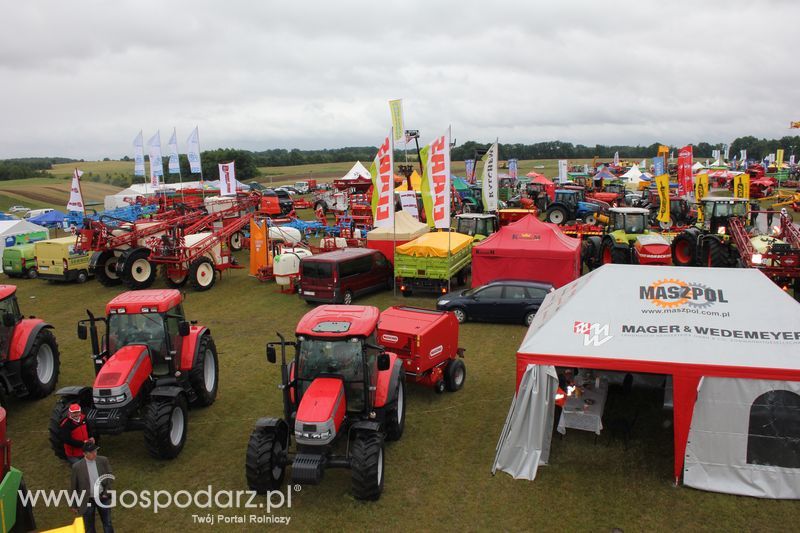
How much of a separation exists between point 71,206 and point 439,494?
22.4 metres

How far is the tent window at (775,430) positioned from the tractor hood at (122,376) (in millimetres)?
7906

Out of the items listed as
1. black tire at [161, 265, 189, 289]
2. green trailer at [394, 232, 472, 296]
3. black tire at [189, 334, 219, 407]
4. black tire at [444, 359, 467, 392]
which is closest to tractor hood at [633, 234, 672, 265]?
green trailer at [394, 232, 472, 296]

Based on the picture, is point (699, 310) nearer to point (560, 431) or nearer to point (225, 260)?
point (560, 431)

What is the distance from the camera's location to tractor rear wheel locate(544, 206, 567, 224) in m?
30.7

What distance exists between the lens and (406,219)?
20.4 meters

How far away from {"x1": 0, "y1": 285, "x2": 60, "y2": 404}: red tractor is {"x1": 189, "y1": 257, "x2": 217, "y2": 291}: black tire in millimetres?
8576

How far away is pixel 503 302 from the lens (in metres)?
13.9

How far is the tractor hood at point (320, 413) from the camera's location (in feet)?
20.8

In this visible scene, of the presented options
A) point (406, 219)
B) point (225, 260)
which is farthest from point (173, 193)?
point (406, 219)

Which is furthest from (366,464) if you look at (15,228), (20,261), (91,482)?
(15,228)

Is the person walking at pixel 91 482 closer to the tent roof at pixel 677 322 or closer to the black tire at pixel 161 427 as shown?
the black tire at pixel 161 427

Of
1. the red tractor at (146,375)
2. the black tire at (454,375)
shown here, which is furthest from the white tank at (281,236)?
the black tire at (454,375)

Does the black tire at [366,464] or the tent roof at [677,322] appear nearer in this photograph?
the black tire at [366,464]

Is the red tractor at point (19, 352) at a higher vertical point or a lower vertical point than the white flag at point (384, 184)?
lower
